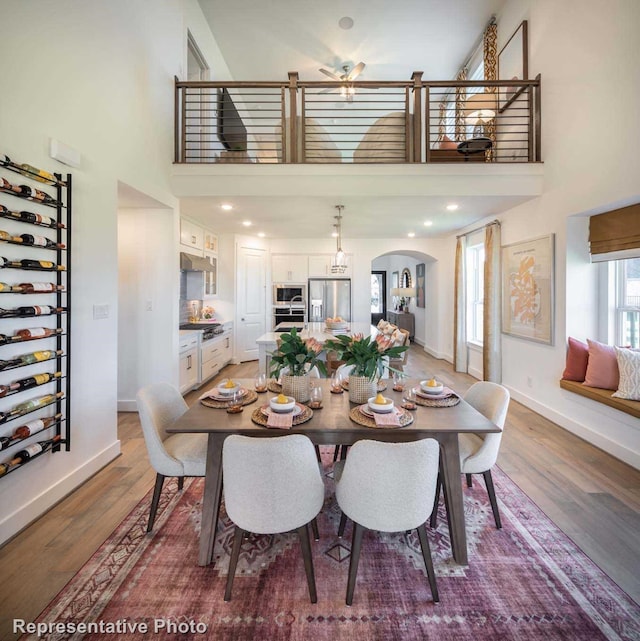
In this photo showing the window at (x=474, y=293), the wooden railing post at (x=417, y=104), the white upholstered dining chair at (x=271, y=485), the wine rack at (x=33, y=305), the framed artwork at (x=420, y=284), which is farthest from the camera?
the framed artwork at (x=420, y=284)

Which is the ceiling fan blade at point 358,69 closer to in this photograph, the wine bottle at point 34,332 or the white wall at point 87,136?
the white wall at point 87,136

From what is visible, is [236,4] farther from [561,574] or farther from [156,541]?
[561,574]

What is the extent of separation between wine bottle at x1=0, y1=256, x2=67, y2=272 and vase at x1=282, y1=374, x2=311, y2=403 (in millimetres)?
1645

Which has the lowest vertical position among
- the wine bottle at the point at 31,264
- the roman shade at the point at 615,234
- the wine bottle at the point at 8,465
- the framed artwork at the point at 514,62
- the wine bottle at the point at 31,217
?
the wine bottle at the point at 8,465

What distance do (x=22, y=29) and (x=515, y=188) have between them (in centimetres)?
444

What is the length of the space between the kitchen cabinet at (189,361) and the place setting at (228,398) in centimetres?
247

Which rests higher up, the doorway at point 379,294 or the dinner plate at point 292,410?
the doorway at point 379,294

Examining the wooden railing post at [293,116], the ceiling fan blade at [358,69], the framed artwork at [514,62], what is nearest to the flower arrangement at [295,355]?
the wooden railing post at [293,116]

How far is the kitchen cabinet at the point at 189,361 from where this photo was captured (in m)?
4.30

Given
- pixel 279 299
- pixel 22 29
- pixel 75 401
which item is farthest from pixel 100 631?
pixel 279 299

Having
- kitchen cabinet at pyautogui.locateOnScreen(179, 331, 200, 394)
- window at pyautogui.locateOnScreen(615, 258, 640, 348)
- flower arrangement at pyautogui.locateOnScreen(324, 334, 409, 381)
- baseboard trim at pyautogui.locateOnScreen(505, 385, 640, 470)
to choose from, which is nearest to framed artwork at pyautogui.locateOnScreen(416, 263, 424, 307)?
baseboard trim at pyautogui.locateOnScreen(505, 385, 640, 470)

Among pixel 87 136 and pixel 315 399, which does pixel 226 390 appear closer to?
pixel 315 399

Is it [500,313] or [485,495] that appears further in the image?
[500,313]

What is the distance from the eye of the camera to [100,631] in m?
1.35
